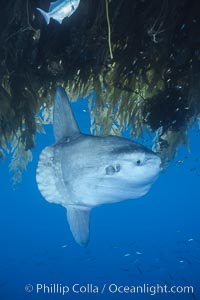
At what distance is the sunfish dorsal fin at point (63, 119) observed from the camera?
3.27 meters

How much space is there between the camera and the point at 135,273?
2613 inches

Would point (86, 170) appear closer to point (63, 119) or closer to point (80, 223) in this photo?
point (63, 119)

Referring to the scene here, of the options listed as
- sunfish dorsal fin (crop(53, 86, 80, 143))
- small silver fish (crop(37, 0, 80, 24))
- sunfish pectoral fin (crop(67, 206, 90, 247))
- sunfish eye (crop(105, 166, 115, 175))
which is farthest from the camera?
sunfish pectoral fin (crop(67, 206, 90, 247))

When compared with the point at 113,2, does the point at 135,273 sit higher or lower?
lower

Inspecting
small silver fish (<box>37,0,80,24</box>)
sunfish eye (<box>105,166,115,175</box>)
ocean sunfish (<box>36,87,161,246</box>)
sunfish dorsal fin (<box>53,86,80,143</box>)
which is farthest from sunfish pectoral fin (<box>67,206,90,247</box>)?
small silver fish (<box>37,0,80,24</box>)

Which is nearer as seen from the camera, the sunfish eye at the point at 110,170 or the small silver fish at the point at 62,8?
the small silver fish at the point at 62,8

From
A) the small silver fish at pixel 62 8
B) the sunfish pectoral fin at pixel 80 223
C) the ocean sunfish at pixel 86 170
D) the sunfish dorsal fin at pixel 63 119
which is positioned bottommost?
the sunfish pectoral fin at pixel 80 223

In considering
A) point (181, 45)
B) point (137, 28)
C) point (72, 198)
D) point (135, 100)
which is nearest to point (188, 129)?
point (135, 100)

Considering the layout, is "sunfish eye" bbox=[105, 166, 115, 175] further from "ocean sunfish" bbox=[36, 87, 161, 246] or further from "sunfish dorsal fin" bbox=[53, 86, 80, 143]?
"sunfish dorsal fin" bbox=[53, 86, 80, 143]

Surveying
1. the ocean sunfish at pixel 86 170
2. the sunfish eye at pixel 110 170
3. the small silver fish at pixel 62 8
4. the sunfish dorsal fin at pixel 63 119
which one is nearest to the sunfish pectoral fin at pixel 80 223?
the ocean sunfish at pixel 86 170

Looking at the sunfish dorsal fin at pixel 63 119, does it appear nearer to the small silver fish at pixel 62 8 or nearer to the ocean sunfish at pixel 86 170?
the ocean sunfish at pixel 86 170

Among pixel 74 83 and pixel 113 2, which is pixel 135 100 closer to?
pixel 74 83

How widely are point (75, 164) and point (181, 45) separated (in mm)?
2277

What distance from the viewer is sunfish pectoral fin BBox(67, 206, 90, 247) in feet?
11.5
